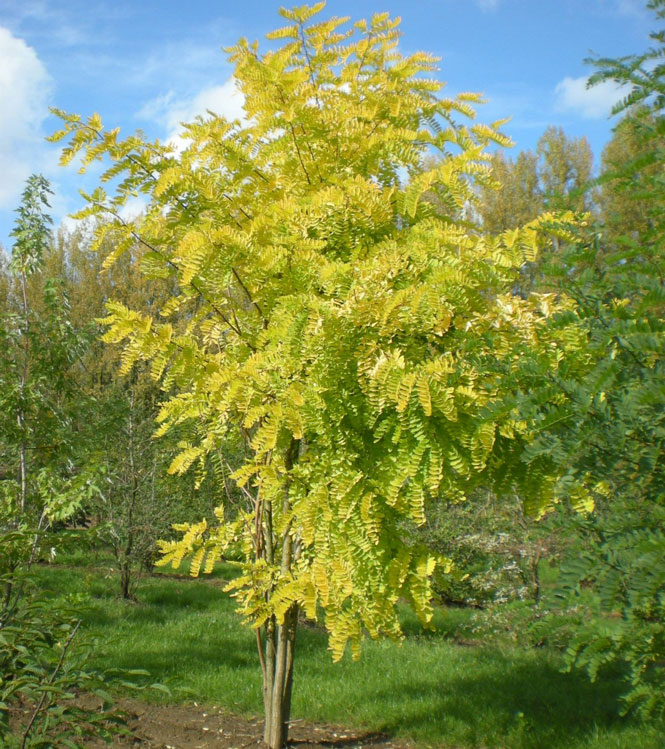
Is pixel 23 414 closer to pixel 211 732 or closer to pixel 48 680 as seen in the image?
pixel 211 732

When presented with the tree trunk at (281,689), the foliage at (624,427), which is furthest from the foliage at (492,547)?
the foliage at (624,427)

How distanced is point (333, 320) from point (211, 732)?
335cm

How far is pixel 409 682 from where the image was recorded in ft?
19.5

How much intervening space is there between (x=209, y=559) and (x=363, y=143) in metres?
2.48

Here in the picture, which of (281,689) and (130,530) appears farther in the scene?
(130,530)

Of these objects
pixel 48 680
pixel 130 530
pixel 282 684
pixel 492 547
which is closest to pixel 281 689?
pixel 282 684

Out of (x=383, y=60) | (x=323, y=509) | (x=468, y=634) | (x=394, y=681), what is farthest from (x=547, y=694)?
(x=383, y=60)

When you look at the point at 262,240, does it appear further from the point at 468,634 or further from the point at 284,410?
the point at 468,634

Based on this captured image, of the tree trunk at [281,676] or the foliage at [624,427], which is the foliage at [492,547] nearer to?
the tree trunk at [281,676]

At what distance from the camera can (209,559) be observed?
3721mm

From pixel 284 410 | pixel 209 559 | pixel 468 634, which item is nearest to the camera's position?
pixel 284 410

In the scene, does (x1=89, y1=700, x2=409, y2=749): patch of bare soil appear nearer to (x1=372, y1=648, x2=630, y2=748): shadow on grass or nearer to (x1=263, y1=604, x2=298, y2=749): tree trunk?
(x1=263, y1=604, x2=298, y2=749): tree trunk

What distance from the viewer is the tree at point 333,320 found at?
8.79ft

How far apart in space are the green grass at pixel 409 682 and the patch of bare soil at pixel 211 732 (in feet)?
0.57
